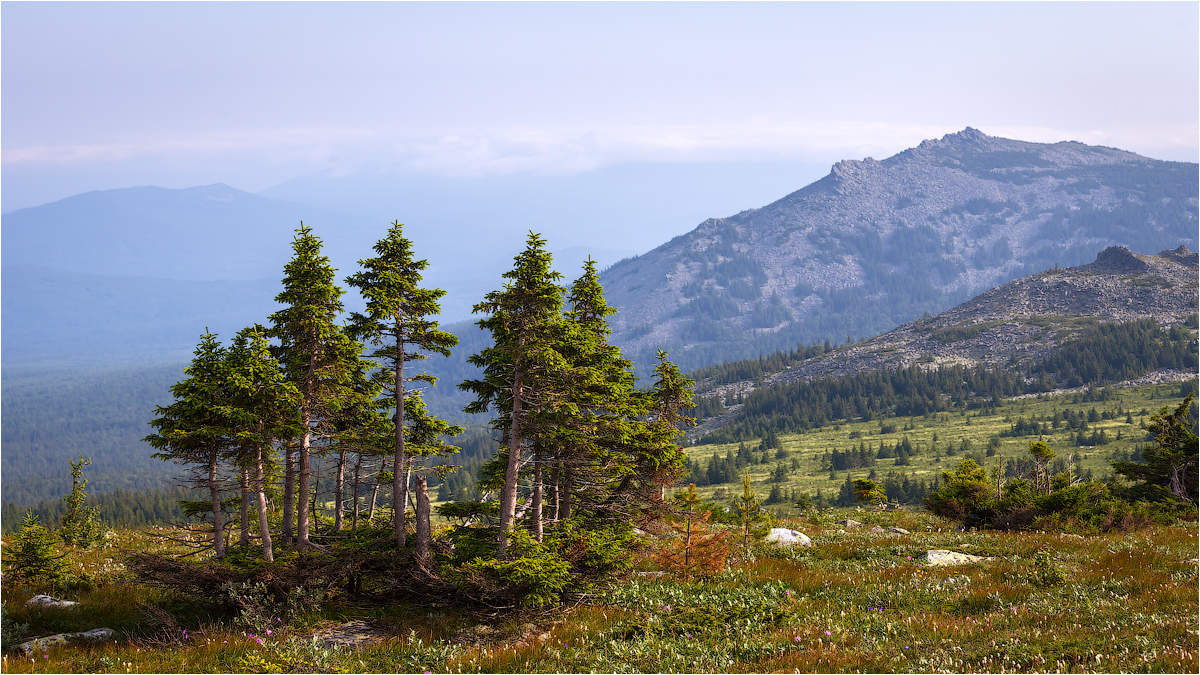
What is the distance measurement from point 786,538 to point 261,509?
21.5m

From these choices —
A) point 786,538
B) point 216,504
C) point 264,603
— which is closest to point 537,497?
point 264,603

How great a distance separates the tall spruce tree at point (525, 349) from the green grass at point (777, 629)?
11.8 feet

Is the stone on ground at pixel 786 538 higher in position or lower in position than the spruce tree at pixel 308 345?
lower

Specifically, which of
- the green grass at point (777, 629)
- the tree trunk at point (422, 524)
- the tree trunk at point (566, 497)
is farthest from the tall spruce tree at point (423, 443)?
the tree trunk at point (566, 497)

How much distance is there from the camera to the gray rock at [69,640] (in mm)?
17719

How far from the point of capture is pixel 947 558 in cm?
2438

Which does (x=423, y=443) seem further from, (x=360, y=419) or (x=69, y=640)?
(x=69, y=640)

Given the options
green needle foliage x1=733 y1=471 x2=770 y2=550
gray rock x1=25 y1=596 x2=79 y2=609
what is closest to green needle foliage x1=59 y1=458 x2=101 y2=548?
gray rock x1=25 y1=596 x2=79 y2=609

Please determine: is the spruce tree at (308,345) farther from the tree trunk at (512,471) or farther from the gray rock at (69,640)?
the tree trunk at (512,471)

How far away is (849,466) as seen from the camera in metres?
157

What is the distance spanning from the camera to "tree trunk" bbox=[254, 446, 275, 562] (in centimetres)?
2045

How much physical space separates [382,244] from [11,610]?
1432cm

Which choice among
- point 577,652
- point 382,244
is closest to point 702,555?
point 577,652

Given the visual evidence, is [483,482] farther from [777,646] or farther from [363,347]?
[777,646]
